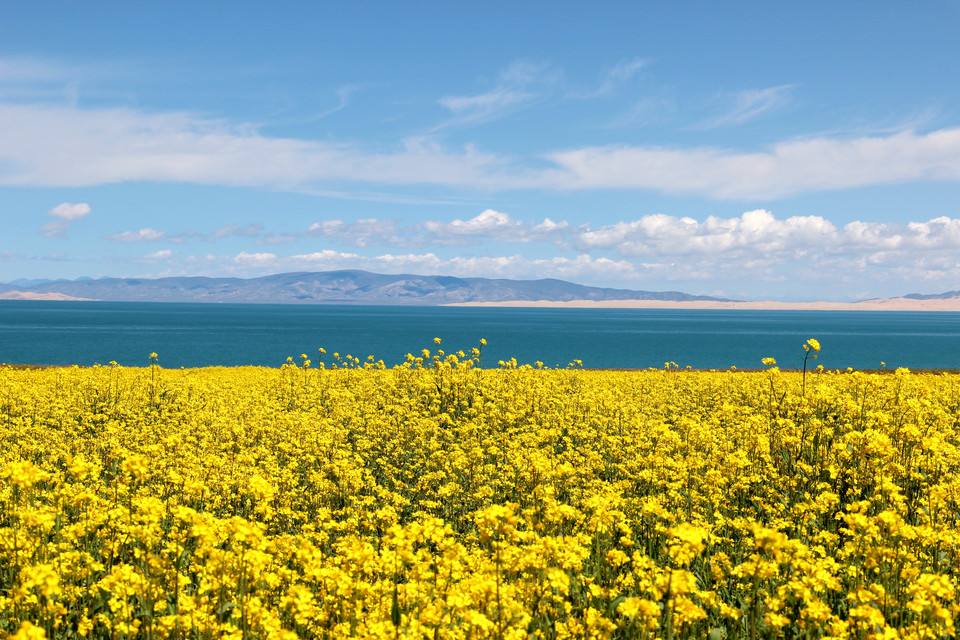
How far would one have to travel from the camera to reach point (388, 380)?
2130cm

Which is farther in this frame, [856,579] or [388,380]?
[388,380]

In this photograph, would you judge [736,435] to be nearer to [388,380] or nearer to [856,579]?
[856,579]

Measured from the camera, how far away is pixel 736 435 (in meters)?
13.6

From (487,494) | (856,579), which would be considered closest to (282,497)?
(487,494)

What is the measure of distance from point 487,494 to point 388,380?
10.8m

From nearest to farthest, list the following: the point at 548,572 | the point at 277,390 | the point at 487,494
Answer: the point at 548,572 → the point at 487,494 → the point at 277,390

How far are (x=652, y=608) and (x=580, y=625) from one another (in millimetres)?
1027

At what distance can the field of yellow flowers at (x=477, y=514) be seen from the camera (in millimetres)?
6242

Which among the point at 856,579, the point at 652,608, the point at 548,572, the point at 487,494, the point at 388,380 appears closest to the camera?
the point at 652,608

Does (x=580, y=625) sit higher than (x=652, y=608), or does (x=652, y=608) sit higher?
(x=652, y=608)

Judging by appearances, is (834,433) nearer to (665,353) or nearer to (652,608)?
(652,608)

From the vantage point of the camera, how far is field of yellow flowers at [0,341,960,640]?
6242 mm

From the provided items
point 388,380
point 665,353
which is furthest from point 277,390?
point 665,353

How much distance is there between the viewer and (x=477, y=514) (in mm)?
9031
